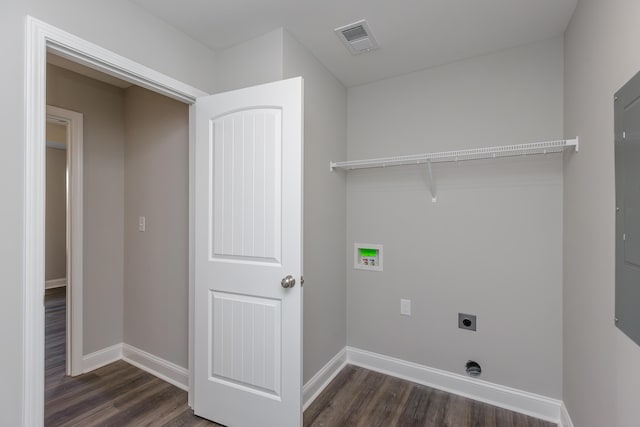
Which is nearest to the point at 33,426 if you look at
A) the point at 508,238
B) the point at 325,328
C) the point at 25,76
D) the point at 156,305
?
the point at 156,305

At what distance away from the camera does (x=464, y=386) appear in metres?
2.16

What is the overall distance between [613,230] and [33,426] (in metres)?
2.49

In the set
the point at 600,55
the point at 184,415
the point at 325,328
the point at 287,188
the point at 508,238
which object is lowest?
the point at 184,415

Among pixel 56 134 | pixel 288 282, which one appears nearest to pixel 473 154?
pixel 288 282

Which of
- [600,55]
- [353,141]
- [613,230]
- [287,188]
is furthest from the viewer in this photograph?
[353,141]

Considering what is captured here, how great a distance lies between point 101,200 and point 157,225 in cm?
61

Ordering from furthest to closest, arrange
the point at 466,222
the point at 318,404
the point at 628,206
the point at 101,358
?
the point at 101,358
the point at 466,222
the point at 318,404
the point at 628,206

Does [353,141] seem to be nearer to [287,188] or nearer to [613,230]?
[287,188]

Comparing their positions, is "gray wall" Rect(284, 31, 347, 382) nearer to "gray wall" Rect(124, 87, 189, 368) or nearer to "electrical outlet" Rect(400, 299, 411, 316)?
"electrical outlet" Rect(400, 299, 411, 316)

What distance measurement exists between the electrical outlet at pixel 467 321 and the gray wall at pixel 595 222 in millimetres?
516

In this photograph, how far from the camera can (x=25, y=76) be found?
124 cm

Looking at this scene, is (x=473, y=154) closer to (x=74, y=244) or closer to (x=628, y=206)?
(x=628, y=206)

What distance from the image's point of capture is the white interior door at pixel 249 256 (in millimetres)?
1647

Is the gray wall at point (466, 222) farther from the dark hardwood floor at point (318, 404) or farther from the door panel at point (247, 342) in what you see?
the door panel at point (247, 342)
